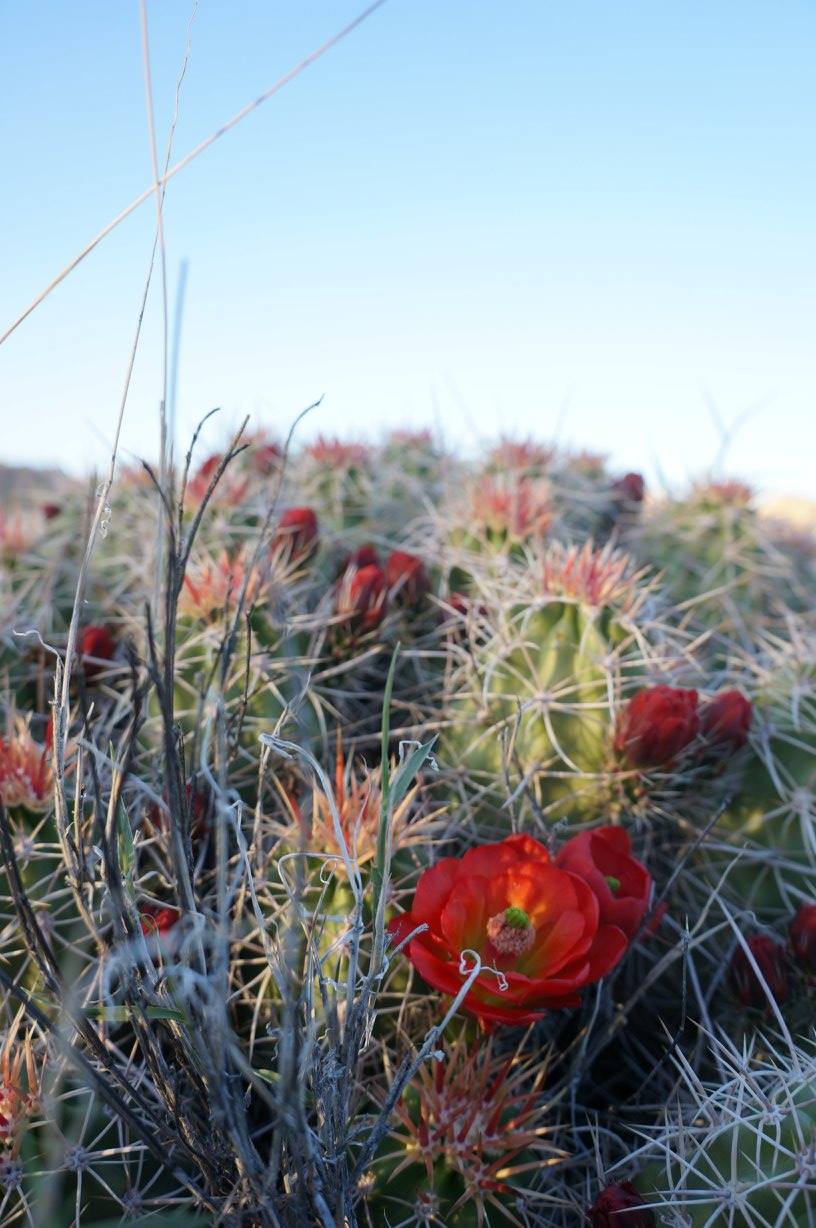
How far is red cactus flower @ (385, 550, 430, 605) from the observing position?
193 cm

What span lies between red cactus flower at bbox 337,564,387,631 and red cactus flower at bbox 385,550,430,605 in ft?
0.31

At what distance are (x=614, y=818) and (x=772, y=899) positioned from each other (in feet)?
1.10

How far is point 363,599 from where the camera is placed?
1794 mm

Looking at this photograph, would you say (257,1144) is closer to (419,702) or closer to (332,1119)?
(332,1119)

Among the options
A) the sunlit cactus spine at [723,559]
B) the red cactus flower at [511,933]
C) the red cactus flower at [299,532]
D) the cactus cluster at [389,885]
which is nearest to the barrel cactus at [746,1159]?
the cactus cluster at [389,885]

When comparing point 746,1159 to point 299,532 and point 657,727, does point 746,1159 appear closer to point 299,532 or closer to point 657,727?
point 657,727

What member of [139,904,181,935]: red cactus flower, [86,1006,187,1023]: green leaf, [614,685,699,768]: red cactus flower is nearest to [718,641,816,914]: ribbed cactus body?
[614,685,699,768]: red cactus flower

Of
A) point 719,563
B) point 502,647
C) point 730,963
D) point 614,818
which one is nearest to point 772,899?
point 730,963

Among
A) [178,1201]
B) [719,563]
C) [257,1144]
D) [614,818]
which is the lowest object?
[257,1144]

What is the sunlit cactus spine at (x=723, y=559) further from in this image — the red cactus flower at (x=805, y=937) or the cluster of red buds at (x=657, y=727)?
the red cactus flower at (x=805, y=937)

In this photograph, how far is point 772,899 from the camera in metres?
1.61

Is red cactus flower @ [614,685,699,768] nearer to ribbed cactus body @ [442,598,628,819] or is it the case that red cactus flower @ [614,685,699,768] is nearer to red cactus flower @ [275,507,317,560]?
ribbed cactus body @ [442,598,628,819]

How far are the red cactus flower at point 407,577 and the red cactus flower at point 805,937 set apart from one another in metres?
0.93

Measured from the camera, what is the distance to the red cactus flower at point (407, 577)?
193 centimetres
